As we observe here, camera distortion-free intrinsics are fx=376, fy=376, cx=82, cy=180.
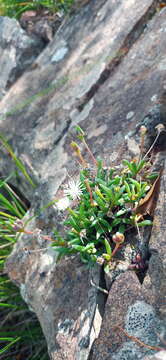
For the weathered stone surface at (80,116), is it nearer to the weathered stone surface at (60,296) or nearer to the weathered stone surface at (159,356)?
the weathered stone surface at (60,296)

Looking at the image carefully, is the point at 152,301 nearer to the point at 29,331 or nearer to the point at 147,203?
the point at 147,203

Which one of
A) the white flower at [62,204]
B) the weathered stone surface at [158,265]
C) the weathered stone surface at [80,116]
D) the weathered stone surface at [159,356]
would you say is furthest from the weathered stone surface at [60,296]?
the weathered stone surface at [159,356]

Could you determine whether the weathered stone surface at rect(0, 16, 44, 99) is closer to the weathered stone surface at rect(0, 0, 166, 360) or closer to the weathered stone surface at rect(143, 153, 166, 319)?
the weathered stone surface at rect(0, 0, 166, 360)

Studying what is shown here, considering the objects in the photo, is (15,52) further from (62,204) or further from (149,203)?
(149,203)

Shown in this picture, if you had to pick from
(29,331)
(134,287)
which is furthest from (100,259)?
(29,331)

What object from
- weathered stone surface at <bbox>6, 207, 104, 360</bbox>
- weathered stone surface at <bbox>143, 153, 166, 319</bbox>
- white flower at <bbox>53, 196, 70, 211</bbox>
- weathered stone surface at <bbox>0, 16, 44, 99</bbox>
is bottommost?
weathered stone surface at <bbox>6, 207, 104, 360</bbox>

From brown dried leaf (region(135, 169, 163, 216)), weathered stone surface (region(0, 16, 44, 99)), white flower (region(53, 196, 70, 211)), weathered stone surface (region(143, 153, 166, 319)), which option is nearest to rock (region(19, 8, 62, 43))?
weathered stone surface (region(0, 16, 44, 99))
